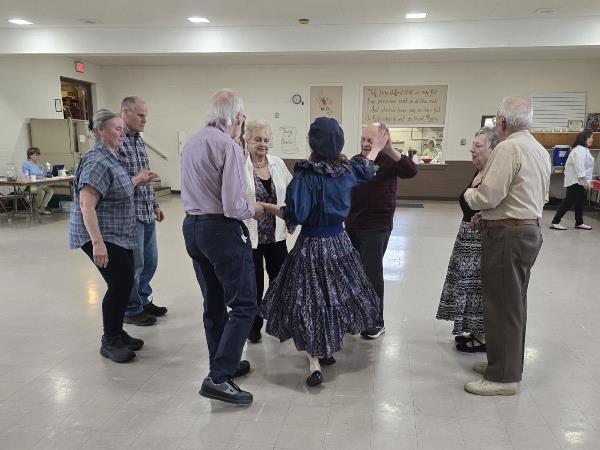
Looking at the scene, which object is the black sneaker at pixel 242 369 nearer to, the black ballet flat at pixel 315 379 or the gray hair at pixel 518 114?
the black ballet flat at pixel 315 379

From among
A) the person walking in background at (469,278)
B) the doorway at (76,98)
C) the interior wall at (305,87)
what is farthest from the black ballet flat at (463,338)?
the doorway at (76,98)

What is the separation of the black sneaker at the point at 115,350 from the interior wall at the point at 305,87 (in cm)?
843

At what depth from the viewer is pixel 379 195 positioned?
2.82 m

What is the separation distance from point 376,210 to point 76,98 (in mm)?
9814

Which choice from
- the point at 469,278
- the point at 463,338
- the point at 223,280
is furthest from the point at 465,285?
the point at 223,280

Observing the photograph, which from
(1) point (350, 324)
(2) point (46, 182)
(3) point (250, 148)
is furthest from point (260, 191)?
(2) point (46, 182)

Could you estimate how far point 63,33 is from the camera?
7664 mm

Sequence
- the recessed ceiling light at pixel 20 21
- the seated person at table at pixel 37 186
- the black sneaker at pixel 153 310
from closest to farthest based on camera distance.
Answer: the black sneaker at pixel 153 310
the recessed ceiling light at pixel 20 21
the seated person at table at pixel 37 186

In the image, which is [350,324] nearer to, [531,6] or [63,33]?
[531,6]

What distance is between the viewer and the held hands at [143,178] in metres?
2.80

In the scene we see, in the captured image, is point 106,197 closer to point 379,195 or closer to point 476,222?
point 379,195

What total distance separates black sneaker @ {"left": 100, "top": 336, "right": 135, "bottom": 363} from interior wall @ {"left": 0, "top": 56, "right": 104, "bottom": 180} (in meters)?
7.31

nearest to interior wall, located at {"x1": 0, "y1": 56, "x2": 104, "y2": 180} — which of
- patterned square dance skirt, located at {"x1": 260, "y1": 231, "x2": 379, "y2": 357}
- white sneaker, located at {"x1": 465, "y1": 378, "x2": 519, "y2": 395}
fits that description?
patterned square dance skirt, located at {"x1": 260, "y1": 231, "x2": 379, "y2": 357}

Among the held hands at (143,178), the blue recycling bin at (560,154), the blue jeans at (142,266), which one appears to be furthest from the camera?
the blue recycling bin at (560,154)
